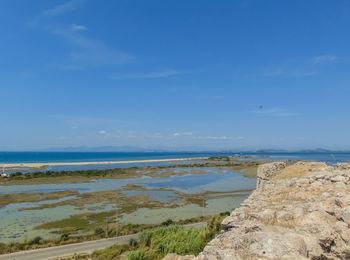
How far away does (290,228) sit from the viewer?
442cm

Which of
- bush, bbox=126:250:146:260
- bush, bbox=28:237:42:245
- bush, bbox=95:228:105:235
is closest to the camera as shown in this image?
bush, bbox=126:250:146:260

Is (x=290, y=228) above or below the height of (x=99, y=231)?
above

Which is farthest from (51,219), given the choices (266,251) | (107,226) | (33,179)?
(33,179)

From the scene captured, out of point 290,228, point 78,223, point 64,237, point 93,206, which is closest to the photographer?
point 290,228

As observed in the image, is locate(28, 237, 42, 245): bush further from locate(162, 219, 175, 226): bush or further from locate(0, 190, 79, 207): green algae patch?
locate(0, 190, 79, 207): green algae patch

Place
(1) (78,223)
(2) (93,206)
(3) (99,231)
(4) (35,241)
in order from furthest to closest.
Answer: (2) (93,206)
(1) (78,223)
(3) (99,231)
(4) (35,241)

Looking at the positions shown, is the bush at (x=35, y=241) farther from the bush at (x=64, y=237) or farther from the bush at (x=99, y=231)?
the bush at (x=99, y=231)

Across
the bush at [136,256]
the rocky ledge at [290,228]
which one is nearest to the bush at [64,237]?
the bush at [136,256]

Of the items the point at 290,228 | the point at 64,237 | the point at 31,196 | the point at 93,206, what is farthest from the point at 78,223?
the point at 290,228

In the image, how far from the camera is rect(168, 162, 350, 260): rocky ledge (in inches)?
145

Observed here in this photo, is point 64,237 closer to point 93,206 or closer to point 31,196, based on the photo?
point 93,206

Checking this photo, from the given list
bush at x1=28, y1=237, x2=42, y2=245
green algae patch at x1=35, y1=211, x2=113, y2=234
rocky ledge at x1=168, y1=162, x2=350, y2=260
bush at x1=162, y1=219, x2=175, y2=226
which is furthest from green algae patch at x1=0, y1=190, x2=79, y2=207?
rocky ledge at x1=168, y1=162, x2=350, y2=260

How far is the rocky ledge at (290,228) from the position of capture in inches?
145

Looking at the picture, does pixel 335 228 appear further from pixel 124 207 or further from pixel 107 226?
pixel 124 207
